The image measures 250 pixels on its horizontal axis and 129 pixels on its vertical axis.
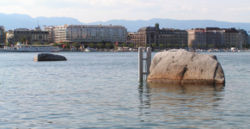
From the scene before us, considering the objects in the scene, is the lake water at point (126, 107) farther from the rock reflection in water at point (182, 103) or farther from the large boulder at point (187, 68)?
the large boulder at point (187, 68)

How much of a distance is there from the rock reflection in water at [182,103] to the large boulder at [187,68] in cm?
52

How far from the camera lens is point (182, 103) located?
16781 mm

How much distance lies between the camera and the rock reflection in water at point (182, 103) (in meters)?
13.5

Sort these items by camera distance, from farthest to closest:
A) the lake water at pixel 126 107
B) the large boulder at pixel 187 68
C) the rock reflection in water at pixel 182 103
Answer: the large boulder at pixel 187 68 < the rock reflection in water at pixel 182 103 < the lake water at pixel 126 107

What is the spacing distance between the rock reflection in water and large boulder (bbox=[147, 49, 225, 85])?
524mm

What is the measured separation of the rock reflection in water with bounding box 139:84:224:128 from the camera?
13.5 m

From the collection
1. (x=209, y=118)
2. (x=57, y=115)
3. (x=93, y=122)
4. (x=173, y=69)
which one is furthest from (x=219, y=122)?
(x=173, y=69)

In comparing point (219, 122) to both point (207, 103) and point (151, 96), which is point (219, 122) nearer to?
point (207, 103)

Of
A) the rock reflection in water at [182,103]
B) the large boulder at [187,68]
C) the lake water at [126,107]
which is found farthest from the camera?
the large boulder at [187,68]

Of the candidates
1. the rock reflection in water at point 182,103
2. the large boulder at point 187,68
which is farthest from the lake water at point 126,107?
the large boulder at point 187,68

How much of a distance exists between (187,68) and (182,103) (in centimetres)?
556

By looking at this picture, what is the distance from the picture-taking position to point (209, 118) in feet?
44.9

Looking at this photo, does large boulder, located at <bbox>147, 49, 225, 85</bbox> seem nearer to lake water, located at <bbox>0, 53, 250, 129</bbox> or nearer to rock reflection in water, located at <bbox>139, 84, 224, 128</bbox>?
rock reflection in water, located at <bbox>139, 84, 224, 128</bbox>

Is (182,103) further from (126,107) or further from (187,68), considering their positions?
(187,68)
